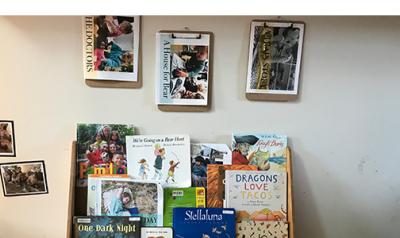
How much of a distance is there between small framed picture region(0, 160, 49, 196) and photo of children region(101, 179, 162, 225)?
0.69ft

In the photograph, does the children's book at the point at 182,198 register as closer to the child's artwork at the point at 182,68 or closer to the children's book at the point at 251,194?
the children's book at the point at 251,194

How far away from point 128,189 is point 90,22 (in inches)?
20.2

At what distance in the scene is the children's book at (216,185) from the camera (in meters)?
1.44

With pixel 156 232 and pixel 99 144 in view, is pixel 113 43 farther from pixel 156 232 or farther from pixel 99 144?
pixel 156 232

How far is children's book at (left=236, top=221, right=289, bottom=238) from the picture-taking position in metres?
1.42

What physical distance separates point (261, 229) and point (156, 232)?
32 cm

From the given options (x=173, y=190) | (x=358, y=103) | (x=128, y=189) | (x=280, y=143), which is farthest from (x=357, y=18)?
(x=128, y=189)

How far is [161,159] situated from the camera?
1.45 m

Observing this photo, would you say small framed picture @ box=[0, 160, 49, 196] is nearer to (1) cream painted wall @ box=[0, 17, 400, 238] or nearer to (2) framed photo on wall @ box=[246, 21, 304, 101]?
(1) cream painted wall @ box=[0, 17, 400, 238]

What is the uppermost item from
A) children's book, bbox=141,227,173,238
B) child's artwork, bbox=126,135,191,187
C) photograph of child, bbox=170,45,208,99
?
photograph of child, bbox=170,45,208,99

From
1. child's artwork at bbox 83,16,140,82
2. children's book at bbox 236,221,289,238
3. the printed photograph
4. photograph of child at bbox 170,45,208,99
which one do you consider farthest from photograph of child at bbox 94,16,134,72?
children's book at bbox 236,221,289,238

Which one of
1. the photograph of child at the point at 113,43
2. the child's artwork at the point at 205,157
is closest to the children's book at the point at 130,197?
the child's artwork at the point at 205,157

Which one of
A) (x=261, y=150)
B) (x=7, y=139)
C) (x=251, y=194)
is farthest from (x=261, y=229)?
(x=7, y=139)

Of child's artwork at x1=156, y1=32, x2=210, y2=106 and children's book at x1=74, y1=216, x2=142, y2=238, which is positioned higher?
child's artwork at x1=156, y1=32, x2=210, y2=106
